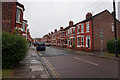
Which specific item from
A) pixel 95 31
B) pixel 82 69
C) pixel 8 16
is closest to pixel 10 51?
pixel 82 69

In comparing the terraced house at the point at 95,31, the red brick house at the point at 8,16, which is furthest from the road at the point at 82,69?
the terraced house at the point at 95,31

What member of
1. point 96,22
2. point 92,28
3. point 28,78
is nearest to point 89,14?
point 96,22

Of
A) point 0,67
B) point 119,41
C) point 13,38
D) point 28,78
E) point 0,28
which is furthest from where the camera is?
point 119,41

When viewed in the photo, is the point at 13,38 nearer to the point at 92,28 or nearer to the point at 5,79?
the point at 5,79

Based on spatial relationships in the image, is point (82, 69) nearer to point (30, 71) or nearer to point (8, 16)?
point (30, 71)

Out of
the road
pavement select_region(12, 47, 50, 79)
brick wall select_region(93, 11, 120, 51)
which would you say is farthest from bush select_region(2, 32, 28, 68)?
brick wall select_region(93, 11, 120, 51)

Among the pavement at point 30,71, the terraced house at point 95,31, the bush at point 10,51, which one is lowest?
the pavement at point 30,71

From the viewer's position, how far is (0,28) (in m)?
8.45

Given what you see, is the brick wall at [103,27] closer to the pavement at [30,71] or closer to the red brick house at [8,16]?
the pavement at [30,71]

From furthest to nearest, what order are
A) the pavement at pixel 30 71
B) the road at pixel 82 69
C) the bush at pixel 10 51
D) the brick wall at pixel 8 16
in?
the brick wall at pixel 8 16, the bush at pixel 10 51, the road at pixel 82 69, the pavement at pixel 30 71

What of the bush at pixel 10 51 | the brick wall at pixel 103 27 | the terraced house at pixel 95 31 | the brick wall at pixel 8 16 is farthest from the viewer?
the brick wall at pixel 103 27

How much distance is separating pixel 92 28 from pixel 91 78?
46.9ft

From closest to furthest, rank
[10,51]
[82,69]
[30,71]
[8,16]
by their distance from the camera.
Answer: [30,71] < [10,51] < [82,69] < [8,16]

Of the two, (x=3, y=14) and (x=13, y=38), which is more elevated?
(x=3, y=14)
